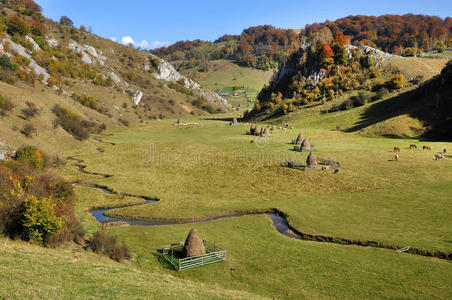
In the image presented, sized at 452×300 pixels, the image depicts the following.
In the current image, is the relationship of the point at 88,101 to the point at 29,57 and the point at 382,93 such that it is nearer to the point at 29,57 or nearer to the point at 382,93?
the point at 29,57

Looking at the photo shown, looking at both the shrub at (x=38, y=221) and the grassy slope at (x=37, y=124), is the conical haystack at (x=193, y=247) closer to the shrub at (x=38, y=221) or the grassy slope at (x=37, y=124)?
the shrub at (x=38, y=221)

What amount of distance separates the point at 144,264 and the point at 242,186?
26869 millimetres

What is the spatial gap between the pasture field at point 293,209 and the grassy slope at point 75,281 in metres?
3.66

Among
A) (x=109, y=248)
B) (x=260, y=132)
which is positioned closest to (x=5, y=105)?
(x=109, y=248)

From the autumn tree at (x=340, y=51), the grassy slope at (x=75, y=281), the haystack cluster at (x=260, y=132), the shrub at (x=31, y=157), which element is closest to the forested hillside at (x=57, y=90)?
the shrub at (x=31, y=157)

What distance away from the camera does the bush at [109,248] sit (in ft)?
89.9

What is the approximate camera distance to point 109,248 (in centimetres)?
2773

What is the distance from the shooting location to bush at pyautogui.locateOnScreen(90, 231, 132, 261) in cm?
2741

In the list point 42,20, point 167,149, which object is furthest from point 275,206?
point 42,20

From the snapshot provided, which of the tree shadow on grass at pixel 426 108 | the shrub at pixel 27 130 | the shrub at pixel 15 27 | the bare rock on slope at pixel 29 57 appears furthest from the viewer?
the shrub at pixel 15 27

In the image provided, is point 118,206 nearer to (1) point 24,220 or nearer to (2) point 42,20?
(1) point 24,220

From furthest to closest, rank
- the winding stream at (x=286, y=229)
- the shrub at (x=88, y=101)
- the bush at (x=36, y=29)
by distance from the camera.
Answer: the bush at (x=36, y=29) → the shrub at (x=88, y=101) → the winding stream at (x=286, y=229)

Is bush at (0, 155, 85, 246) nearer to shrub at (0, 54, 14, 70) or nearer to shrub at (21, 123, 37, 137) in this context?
shrub at (21, 123, 37, 137)

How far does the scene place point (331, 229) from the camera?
34000 millimetres
